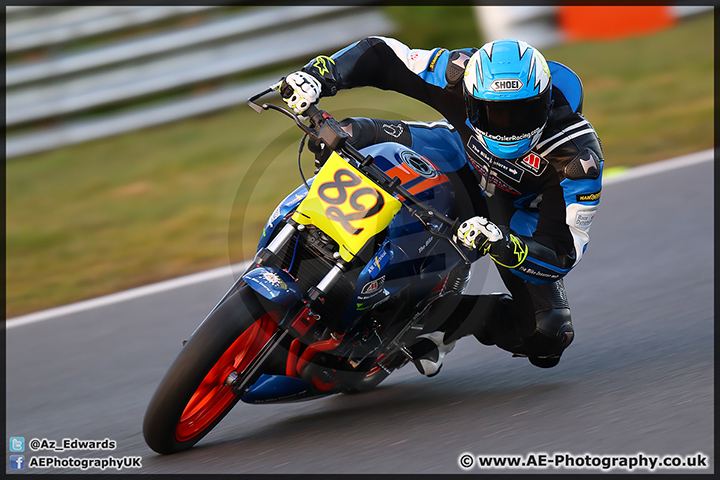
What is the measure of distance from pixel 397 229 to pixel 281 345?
63 centimetres

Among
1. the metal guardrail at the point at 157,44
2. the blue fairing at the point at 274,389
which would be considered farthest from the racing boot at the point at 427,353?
the metal guardrail at the point at 157,44

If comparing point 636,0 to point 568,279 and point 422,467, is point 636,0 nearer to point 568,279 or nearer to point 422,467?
point 568,279

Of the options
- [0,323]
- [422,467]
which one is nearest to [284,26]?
[0,323]

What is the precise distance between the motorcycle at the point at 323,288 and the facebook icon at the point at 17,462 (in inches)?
22.9

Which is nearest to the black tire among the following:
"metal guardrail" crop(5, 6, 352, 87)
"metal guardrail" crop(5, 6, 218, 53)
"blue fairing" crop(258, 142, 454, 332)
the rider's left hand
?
"blue fairing" crop(258, 142, 454, 332)

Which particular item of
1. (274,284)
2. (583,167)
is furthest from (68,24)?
(583,167)

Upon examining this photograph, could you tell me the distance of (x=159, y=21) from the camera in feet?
29.9

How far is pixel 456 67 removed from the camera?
151 inches

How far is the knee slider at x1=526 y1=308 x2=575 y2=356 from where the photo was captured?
381cm

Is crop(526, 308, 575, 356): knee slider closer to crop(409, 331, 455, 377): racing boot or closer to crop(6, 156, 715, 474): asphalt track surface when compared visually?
crop(6, 156, 715, 474): asphalt track surface

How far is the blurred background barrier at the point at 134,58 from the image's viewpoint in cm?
893

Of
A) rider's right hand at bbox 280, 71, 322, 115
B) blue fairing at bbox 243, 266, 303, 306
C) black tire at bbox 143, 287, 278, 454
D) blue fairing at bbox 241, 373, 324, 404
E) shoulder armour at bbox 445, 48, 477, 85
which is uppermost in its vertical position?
rider's right hand at bbox 280, 71, 322, 115

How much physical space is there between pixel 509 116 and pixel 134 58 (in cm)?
662

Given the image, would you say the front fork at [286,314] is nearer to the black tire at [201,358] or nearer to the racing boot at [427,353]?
the black tire at [201,358]
